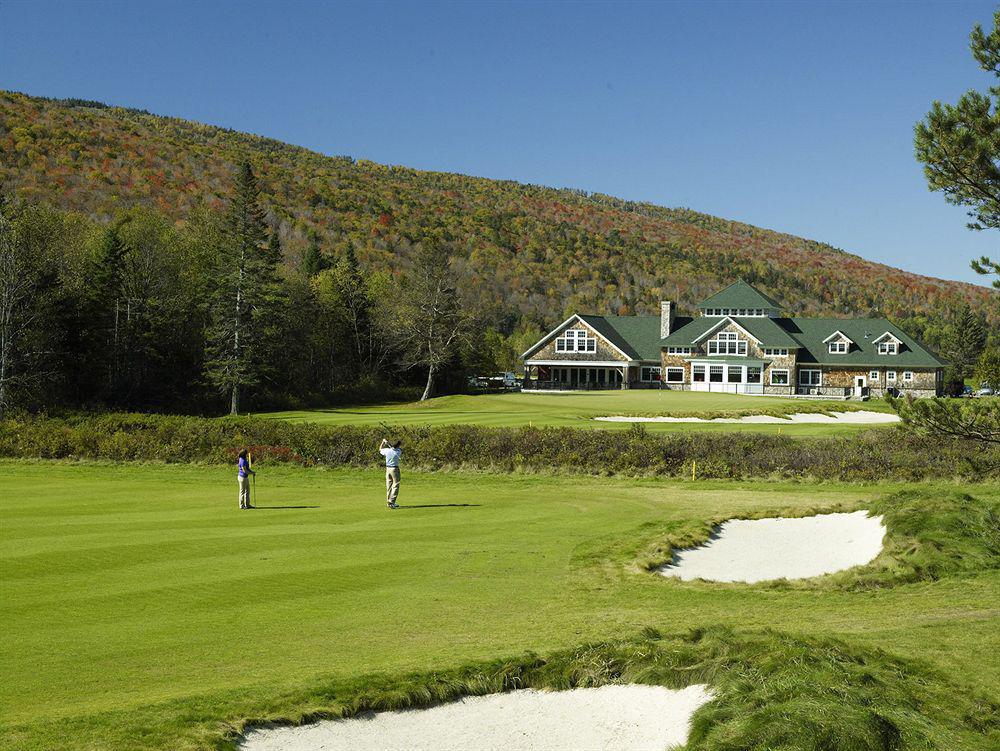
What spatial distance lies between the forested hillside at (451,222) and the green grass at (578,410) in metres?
37.8

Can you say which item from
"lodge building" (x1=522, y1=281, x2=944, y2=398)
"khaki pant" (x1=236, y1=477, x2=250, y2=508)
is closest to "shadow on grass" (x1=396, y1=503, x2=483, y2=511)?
"khaki pant" (x1=236, y1=477, x2=250, y2=508)

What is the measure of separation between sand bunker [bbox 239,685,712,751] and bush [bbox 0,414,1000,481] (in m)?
20.5

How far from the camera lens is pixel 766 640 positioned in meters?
9.71

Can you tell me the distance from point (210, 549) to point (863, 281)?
6621 inches

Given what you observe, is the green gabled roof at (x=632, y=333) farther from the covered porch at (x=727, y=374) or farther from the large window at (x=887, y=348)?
the large window at (x=887, y=348)

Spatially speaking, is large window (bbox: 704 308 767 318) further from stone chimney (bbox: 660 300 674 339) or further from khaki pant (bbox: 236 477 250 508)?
khaki pant (bbox: 236 477 250 508)

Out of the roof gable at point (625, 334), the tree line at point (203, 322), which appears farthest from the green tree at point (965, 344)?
the tree line at point (203, 322)

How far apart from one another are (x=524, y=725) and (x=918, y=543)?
10677 millimetres

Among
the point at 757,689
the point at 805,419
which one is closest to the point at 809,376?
the point at 805,419

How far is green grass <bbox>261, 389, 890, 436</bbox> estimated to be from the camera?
134ft

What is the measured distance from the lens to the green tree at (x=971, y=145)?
1267cm

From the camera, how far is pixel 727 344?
74.6m

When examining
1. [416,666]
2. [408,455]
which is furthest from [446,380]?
[416,666]

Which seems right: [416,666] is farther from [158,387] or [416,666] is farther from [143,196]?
[143,196]
